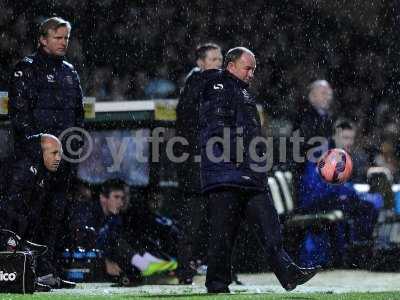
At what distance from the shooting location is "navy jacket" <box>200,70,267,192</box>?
468 inches

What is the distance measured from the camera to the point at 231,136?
11945 millimetres

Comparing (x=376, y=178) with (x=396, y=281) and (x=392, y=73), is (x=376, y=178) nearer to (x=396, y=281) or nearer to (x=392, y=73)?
(x=396, y=281)

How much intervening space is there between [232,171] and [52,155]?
5.27 feet

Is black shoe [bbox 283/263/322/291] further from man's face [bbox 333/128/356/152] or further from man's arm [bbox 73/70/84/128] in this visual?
man's face [bbox 333/128/356/152]

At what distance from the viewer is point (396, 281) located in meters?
14.6

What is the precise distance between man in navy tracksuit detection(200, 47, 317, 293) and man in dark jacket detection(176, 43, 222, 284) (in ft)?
5.52

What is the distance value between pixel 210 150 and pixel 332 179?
7.02ft

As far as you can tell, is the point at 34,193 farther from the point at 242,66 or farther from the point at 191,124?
the point at 242,66

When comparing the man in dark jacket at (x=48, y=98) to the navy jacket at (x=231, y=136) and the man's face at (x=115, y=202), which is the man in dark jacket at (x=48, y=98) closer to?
the navy jacket at (x=231, y=136)

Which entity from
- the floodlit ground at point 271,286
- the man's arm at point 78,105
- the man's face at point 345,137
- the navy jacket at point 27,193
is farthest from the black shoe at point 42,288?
the man's face at point 345,137

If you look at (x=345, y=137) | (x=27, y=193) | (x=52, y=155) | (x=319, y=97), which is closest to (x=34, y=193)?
(x=27, y=193)

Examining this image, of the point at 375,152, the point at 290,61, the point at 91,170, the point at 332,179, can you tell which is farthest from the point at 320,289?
the point at 290,61

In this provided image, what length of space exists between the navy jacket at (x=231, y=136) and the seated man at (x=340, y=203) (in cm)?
387

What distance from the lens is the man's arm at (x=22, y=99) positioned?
12.8 meters
